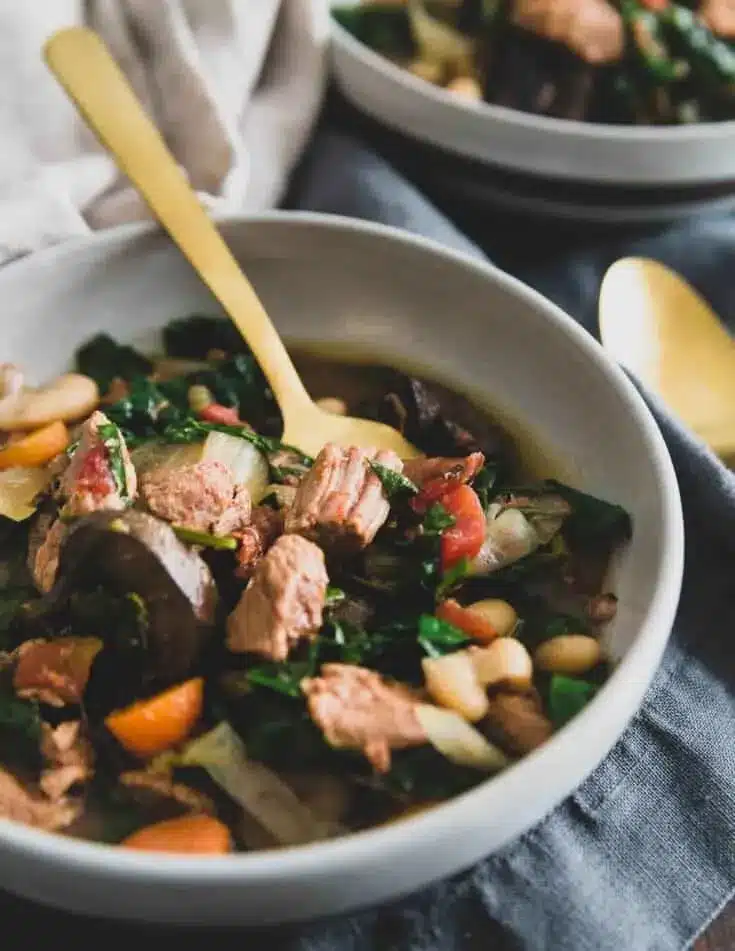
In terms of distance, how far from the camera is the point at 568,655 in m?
1.66

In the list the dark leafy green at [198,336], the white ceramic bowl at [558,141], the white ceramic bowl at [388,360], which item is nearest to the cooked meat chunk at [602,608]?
the white ceramic bowl at [388,360]

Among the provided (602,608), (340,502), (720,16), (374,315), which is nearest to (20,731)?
(340,502)

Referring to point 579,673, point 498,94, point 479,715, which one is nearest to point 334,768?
point 479,715

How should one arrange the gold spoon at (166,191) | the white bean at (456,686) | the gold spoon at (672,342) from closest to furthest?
1. the white bean at (456,686)
2. the gold spoon at (166,191)
3. the gold spoon at (672,342)

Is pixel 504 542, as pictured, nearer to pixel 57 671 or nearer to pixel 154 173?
pixel 57 671

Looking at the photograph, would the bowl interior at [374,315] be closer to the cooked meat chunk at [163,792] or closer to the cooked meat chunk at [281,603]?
the cooked meat chunk at [281,603]

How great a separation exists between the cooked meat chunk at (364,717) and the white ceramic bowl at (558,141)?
1.45 m

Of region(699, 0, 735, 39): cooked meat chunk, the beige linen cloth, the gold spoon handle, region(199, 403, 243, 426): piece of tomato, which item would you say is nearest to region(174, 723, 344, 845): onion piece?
region(199, 403, 243, 426): piece of tomato

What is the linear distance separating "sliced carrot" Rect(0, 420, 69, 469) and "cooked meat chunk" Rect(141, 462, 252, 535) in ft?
0.93

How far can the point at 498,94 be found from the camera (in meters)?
2.75

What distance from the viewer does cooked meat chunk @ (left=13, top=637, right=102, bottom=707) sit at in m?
1.58

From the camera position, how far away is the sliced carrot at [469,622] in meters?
1.67

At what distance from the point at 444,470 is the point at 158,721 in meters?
0.66

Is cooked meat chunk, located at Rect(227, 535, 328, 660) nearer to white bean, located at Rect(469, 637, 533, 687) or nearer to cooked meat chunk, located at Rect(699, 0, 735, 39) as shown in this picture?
white bean, located at Rect(469, 637, 533, 687)
